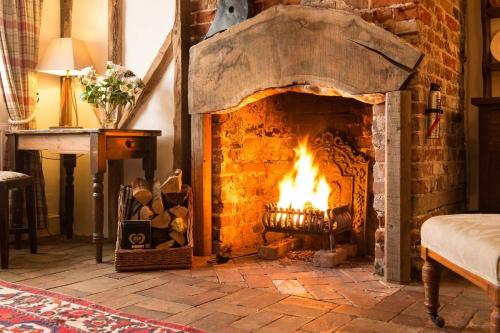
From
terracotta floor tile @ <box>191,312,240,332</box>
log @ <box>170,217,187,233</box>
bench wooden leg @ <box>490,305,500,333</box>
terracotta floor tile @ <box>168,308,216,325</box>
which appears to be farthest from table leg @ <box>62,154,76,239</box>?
bench wooden leg @ <box>490,305,500,333</box>

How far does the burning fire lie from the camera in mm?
3709

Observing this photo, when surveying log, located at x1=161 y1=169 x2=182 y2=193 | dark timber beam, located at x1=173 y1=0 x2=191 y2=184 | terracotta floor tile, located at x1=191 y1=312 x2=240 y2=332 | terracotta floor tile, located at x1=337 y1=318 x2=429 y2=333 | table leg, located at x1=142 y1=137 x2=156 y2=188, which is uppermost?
dark timber beam, located at x1=173 y1=0 x2=191 y2=184

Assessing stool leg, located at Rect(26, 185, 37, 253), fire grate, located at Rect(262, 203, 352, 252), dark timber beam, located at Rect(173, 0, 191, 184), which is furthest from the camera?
dark timber beam, located at Rect(173, 0, 191, 184)

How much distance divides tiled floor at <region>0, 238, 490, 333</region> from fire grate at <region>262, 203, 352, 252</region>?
0.23 meters

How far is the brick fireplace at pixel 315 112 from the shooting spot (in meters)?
2.92

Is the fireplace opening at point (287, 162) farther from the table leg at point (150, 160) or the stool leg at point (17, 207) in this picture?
the stool leg at point (17, 207)

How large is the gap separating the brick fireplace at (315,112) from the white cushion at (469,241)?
0.77 meters

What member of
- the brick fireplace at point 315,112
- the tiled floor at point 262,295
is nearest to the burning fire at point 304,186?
the brick fireplace at point 315,112

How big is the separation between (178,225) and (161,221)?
11 cm

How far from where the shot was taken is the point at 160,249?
331 centimetres

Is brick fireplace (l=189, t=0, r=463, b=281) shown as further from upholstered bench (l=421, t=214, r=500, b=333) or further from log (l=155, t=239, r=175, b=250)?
upholstered bench (l=421, t=214, r=500, b=333)

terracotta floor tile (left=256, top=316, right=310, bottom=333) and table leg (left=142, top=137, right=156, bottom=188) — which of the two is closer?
terracotta floor tile (left=256, top=316, right=310, bottom=333)

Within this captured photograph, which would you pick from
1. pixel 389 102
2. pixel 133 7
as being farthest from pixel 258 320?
pixel 133 7

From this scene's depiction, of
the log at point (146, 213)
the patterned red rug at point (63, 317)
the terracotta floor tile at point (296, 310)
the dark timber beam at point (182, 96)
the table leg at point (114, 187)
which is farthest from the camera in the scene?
the table leg at point (114, 187)
